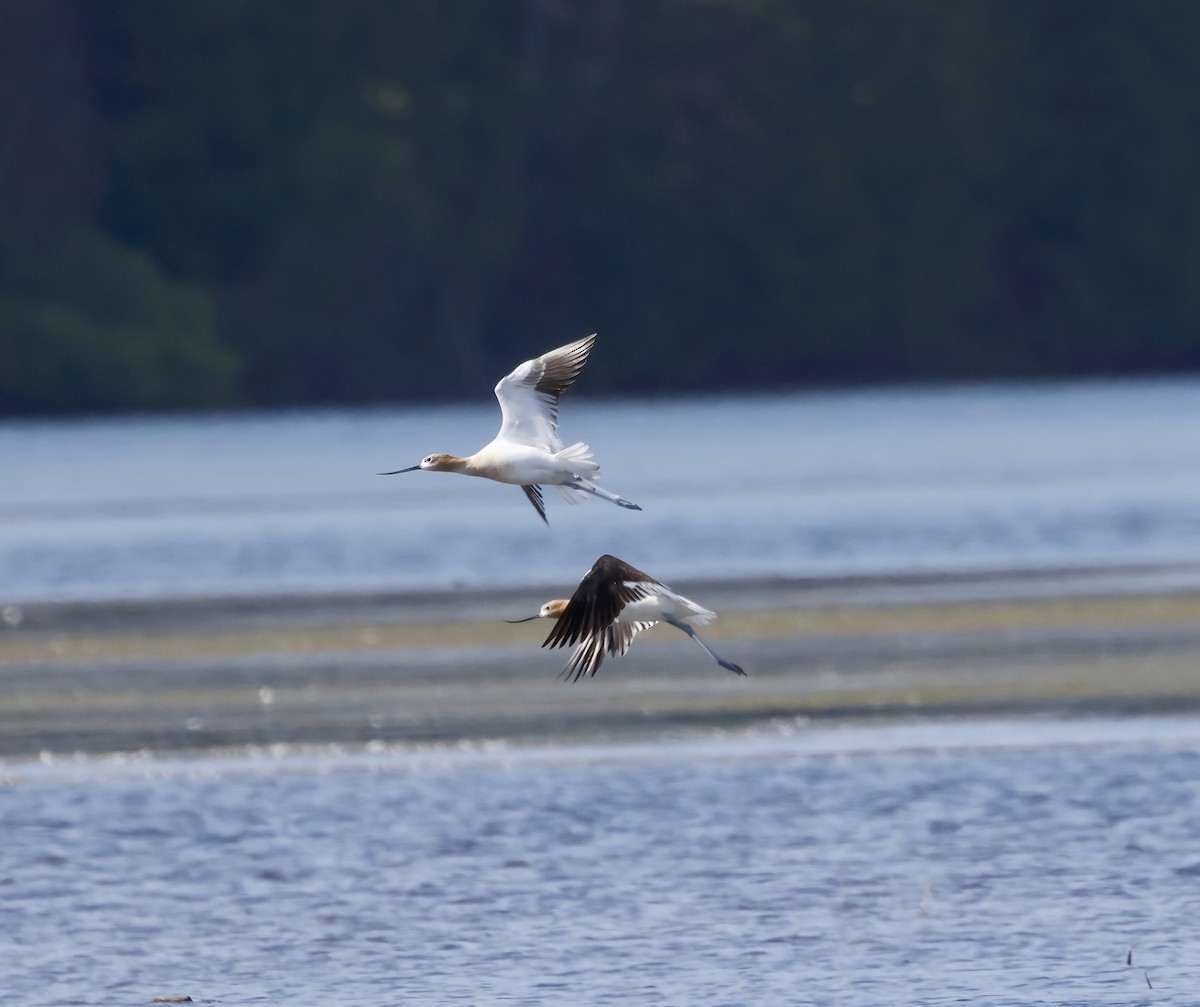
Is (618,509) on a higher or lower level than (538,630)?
higher

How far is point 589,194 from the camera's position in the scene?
297 feet

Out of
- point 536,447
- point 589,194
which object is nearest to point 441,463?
point 536,447

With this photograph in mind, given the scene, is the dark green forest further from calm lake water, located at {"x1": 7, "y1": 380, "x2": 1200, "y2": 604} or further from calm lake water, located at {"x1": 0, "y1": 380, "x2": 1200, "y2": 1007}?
calm lake water, located at {"x1": 0, "y1": 380, "x2": 1200, "y2": 1007}

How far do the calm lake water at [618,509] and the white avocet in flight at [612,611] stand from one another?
18861 millimetres

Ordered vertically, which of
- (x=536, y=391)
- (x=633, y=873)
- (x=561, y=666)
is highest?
(x=536, y=391)

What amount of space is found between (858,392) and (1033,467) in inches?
1473

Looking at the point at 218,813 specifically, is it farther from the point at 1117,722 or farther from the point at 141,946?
the point at 1117,722

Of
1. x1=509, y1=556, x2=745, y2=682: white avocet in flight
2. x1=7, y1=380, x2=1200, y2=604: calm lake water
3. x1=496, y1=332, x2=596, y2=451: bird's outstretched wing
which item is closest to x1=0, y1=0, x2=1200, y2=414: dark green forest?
x1=7, y1=380, x2=1200, y2=604: calm lake water

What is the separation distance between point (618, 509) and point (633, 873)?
91.2 feet

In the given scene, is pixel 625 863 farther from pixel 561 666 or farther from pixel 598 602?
pixel 561 666

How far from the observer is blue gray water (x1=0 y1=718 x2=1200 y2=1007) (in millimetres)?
14500

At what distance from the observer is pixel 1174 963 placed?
14.4 metres

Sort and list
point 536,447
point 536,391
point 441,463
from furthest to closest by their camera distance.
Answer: point 536,391 → point 441,463 → point 536,447

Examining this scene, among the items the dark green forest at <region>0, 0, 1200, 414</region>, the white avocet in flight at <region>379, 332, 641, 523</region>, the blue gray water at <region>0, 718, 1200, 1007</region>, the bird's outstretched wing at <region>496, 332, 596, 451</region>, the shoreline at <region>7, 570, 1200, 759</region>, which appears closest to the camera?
the white avocet in flight at <region>379, 332, 641, 523</region>
